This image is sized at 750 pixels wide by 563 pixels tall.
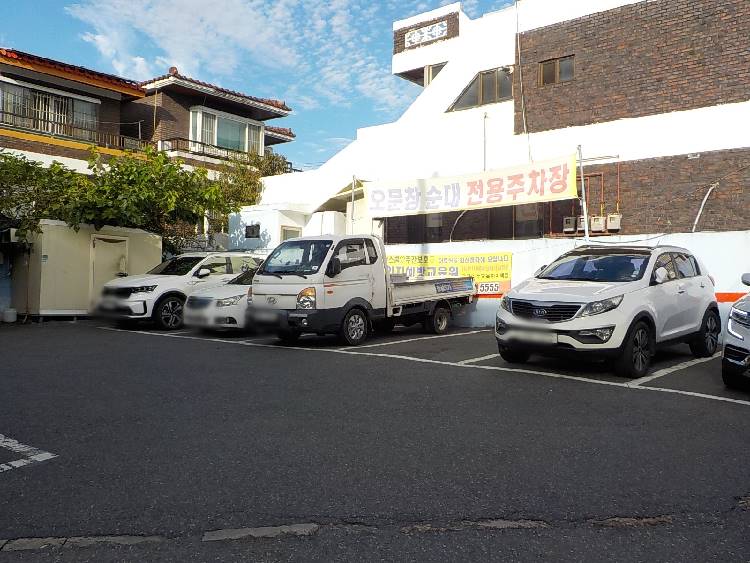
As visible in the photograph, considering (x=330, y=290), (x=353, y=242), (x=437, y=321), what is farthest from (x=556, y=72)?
(x=330, y=290)

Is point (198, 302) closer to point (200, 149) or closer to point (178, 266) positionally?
point (178, 266)

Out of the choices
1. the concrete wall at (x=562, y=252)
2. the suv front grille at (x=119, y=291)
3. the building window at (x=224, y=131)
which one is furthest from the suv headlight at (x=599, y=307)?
the building window at (x=224, y=131)

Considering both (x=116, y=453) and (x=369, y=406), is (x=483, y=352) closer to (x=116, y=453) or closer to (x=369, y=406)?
(x=369, y=406)

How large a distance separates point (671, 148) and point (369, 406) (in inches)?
464

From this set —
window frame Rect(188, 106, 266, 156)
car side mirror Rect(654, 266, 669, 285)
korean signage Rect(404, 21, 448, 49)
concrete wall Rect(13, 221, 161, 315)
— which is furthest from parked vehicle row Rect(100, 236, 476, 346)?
window frame Rect(188, 106, 266, 156)

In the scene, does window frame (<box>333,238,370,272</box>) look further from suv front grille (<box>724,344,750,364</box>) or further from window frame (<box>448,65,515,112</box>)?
window frame (<box>448,65,515,112</box>)

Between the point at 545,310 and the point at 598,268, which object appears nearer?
the point at 545,310

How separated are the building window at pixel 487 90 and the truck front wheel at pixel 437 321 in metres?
7.76

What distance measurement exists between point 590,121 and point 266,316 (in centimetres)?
1012

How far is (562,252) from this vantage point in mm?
13688

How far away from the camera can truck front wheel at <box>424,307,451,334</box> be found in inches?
505

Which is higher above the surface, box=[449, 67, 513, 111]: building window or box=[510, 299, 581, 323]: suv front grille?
box=[449, 67, 513, 111]: building window

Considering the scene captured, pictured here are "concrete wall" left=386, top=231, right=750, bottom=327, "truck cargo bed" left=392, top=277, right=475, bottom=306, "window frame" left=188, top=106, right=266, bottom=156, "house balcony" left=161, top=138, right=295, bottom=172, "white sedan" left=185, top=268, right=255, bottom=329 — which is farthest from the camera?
"window frame" left=188, top=106, right=266, bottom=156

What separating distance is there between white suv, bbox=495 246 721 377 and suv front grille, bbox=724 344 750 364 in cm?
106
